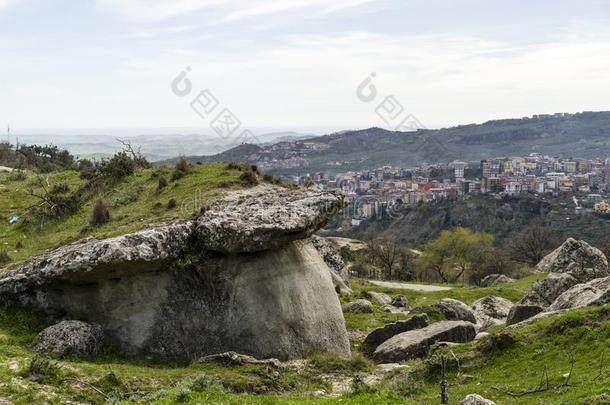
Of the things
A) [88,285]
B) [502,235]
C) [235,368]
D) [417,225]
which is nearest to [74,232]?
[88,285]

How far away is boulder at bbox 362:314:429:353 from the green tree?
53232 mm

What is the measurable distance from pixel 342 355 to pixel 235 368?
567cm

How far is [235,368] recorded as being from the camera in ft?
60.3

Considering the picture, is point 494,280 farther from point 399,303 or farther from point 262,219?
point 262,219

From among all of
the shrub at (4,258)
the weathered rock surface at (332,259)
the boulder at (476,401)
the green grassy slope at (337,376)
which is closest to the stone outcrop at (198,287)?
the green grassy slope at (337,376)

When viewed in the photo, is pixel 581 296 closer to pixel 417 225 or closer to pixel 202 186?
pixel 202 186

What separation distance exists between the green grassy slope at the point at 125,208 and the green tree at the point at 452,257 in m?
54.6

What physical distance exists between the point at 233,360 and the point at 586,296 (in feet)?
46.7

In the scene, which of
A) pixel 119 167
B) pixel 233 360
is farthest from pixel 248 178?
pixel 233 360

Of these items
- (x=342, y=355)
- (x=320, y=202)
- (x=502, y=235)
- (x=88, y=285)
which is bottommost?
(x=502, y=235)

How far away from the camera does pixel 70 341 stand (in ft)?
60.6

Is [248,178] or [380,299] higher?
[248,178]

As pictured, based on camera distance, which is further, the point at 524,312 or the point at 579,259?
the point at 579,259

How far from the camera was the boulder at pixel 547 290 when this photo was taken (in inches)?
1164
